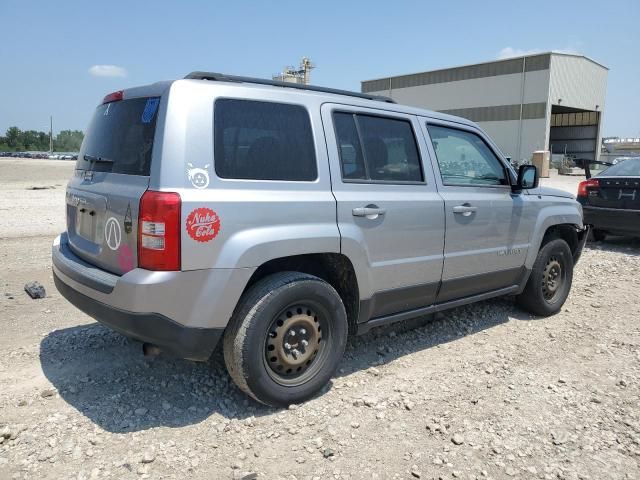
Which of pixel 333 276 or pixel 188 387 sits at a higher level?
pixel 333 276

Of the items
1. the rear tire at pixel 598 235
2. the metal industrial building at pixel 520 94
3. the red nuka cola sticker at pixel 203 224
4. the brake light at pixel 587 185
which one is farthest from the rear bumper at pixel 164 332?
the metal industrial building at pixel 520 94

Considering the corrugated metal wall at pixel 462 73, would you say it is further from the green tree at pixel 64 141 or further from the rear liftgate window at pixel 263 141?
the green tree at pixel 64 141

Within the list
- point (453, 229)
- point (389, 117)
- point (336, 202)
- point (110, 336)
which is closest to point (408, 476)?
point (336, 202)

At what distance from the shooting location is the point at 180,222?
2795 mm

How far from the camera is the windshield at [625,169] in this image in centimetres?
897

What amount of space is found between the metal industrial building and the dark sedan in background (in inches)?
1483

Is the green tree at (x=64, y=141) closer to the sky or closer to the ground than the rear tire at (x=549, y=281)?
closer to the sky

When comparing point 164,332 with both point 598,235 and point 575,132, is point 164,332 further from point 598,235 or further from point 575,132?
point 575,132

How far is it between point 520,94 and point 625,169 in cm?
3942

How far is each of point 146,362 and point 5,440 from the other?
1.13 meters

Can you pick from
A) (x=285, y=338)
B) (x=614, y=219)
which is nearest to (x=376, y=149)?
(x=285, y=338)

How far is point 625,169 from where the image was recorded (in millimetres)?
9227

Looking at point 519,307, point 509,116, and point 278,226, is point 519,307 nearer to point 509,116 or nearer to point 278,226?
point 278,226

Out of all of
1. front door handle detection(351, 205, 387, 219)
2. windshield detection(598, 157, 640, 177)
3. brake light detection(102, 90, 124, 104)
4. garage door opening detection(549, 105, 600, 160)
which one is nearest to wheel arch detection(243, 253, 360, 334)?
front door handle detection(351, 205, 387, 219)
